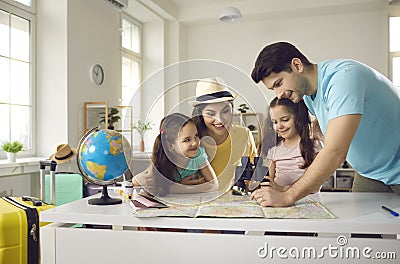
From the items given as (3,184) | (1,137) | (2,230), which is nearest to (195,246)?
(2,230)

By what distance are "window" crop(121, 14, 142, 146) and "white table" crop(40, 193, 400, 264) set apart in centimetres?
336

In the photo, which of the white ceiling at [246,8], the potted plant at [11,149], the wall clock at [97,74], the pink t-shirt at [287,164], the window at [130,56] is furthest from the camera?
the white ceiling at [246,8]

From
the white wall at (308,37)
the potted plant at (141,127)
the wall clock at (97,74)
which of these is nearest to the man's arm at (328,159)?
the potted plant at (141,127)

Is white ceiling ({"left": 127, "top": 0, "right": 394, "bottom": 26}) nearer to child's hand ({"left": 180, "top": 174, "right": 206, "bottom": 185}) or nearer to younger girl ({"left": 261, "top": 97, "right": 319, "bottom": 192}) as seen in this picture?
younger girl ({"left": 261, "top": 97, "right": 319, "bottom": 192})

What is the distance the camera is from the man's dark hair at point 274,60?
3.84 ft

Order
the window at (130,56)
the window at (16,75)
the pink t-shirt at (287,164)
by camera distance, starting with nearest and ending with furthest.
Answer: the pink t-shirt at (287,164) < the window at (16,75) < the window at (130,56)

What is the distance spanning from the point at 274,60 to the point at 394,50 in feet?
14.6

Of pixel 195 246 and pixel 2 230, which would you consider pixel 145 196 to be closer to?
pixel 195 246

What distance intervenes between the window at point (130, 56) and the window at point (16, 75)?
117 cm

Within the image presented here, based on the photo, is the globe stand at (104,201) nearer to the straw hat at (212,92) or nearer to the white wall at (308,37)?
the straw hat at (212,92)

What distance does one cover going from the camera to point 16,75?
319 centimetres

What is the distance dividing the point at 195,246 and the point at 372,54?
467 cm

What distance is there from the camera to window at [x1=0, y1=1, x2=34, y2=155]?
3053 mm

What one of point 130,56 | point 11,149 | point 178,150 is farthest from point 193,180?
point 130,56
